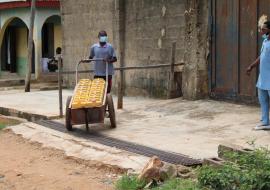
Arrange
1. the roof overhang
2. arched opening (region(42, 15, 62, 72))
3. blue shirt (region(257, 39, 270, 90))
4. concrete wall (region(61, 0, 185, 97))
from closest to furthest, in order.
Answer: blue shirt (region(257, 39, 270, 90)) → concrete wall (region(61, 0, 185, 97)) → the roof overhang → arched opening (region(42, 15, 62, 72))

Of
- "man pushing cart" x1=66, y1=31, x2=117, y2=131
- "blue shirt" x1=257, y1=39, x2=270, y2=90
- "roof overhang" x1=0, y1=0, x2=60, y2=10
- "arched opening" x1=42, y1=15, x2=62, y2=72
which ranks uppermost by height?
"roof overhang" x1=0, y1=0, x2=60, y2=10

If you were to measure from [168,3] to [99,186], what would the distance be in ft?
23.8

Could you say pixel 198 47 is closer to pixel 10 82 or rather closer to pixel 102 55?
pixel 102 55

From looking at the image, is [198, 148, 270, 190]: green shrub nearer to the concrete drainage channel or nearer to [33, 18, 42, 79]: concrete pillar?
the concrete drainage channel

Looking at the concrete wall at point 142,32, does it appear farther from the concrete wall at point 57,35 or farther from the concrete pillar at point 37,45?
the concrete wall at point 57,35

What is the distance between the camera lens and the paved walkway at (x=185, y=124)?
319 inches

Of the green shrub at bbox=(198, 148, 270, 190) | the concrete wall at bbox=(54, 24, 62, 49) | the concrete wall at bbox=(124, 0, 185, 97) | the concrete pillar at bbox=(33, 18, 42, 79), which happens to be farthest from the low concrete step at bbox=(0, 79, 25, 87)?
the green shrub at bbox=(198, 148, 270, 190)

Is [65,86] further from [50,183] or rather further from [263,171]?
[263,171]

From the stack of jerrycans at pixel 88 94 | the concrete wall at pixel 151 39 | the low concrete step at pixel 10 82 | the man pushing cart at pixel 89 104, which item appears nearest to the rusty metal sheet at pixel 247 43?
the concrete wall at pixel 151 39

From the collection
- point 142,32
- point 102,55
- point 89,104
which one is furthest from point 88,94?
point 142,32

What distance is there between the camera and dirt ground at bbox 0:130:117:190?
21.9 ft

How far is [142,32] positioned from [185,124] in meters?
4.64

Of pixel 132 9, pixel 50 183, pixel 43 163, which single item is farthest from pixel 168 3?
pixel 50 183

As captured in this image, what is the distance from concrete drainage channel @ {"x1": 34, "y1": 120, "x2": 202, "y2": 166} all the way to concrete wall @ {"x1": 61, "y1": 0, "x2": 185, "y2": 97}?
3576 millimetres
